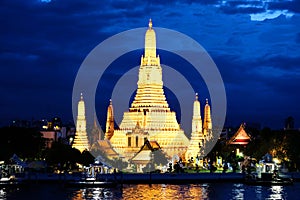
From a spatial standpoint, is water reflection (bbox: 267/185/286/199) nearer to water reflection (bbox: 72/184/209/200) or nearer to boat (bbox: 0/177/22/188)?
water reflection (bbox: 72/184/209/200)

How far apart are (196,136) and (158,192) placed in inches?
1186

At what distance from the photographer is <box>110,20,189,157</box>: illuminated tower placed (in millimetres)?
79062

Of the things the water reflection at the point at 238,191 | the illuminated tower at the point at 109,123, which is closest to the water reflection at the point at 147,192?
the water reflection at the point at 238,191

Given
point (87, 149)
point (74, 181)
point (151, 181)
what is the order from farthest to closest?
1. point (87, 149)
2. point (151, 181)
3. point (74, 181)

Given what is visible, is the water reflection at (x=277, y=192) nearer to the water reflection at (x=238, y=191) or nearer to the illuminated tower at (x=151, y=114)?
the water reflection at (x=238, y=191)

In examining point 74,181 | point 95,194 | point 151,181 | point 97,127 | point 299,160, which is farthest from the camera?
point 97,127

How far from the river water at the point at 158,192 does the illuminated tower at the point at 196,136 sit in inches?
834

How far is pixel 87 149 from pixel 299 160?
23425mm

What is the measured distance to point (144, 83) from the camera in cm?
8112

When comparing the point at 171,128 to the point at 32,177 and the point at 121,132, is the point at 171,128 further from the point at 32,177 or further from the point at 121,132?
the point at 32,177

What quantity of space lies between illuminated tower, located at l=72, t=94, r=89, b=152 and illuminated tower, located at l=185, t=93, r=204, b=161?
10.4 metres

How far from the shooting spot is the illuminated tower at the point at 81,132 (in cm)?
8119

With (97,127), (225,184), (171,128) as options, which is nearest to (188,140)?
(171,128)

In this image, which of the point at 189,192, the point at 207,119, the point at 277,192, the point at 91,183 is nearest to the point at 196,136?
the point at 207,119
